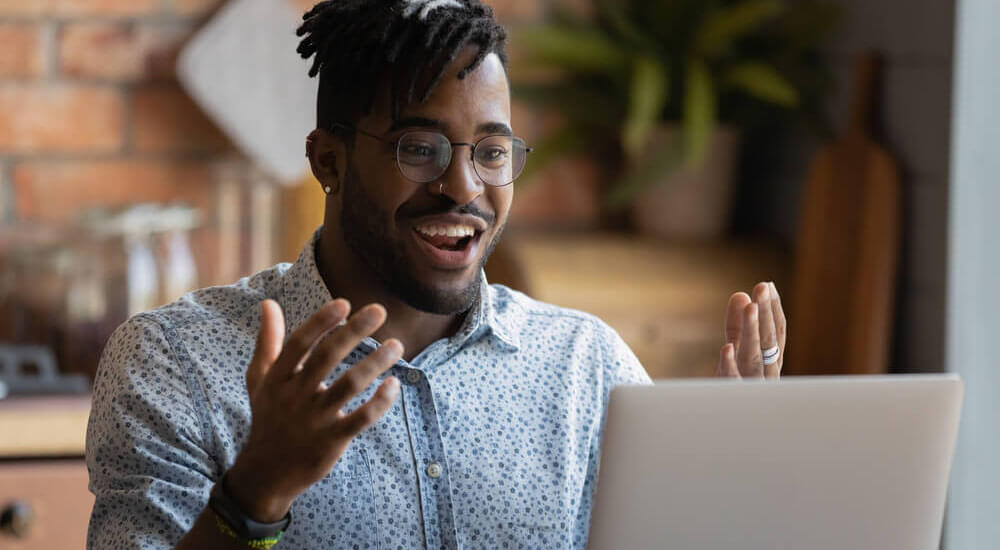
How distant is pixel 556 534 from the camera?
1.27 m

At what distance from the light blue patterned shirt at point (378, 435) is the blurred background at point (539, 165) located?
0.84 meters

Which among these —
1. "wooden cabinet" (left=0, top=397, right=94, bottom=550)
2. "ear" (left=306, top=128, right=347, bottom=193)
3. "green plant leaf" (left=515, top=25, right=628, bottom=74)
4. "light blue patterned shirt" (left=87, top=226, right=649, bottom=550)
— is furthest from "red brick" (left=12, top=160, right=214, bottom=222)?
"ear" (left=306, top=128, right=347, bottom=193)

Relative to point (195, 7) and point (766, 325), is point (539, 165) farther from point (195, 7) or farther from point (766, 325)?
point (766, 325)

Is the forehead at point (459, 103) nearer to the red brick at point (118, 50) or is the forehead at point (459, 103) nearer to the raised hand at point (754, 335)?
the raised hand at point (754, 335)

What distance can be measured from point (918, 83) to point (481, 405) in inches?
41.7

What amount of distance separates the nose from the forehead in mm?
26

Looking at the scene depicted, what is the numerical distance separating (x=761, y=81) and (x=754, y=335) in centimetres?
110

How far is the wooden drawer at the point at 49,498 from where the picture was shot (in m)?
2.04

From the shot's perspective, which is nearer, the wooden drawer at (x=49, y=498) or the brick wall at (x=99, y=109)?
the wooden drawer at (x=49, y=498)

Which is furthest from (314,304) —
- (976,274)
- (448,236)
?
(976,274)

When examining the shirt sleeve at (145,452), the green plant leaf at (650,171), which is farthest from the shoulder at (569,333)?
the green plant leaf at (650,171)

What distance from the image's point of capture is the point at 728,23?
217 centimetres

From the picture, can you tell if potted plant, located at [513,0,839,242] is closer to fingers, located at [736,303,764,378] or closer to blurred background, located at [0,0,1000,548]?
blurred background, located at [0,0,1000,548]

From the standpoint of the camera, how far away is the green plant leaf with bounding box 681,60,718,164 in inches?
85.5
